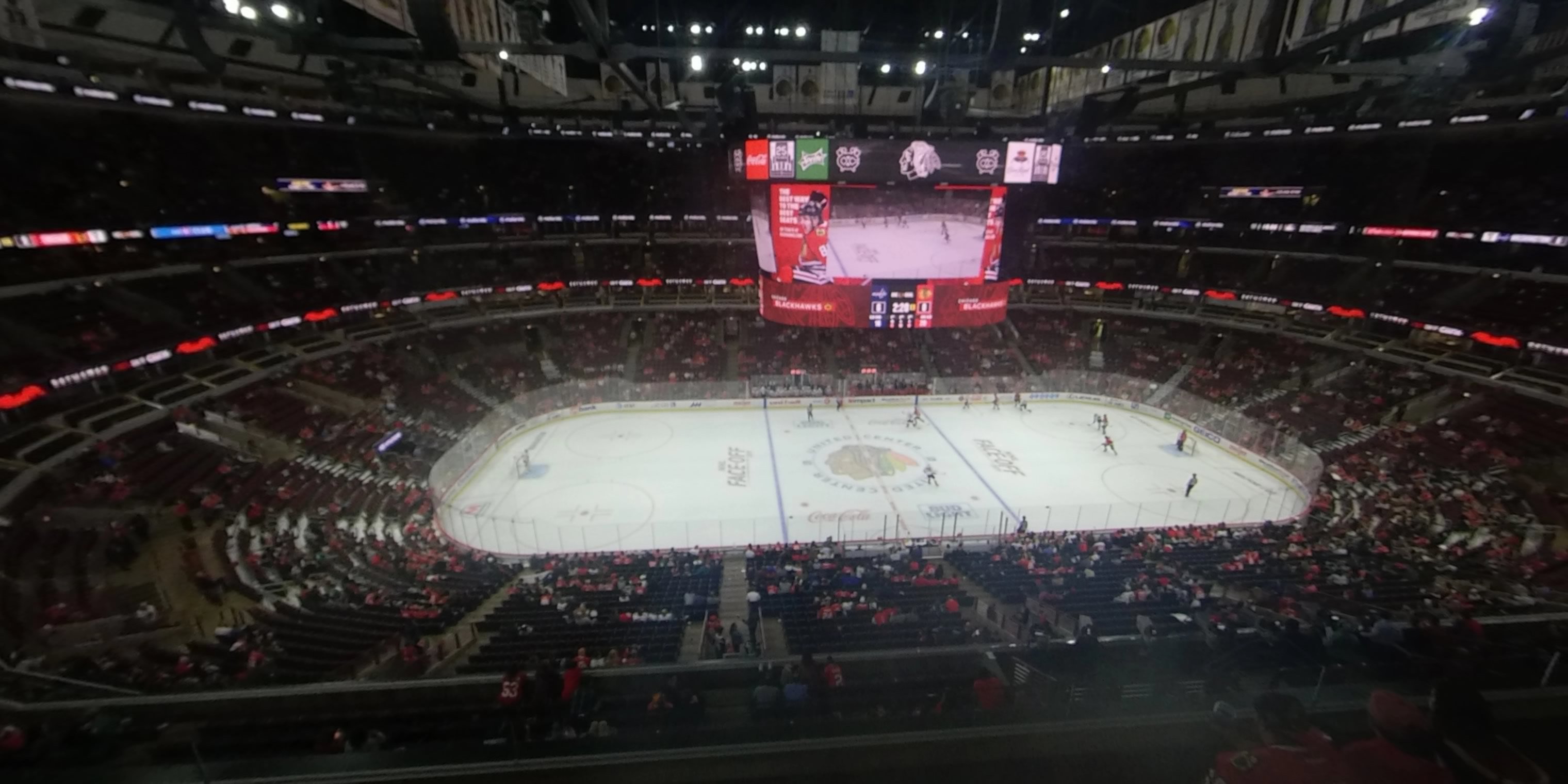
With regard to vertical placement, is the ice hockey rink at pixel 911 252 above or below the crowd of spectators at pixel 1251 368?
above

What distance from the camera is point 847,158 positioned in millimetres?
21391

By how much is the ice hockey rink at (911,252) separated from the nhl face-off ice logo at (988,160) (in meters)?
2.26

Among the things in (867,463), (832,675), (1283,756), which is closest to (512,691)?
(832,675)

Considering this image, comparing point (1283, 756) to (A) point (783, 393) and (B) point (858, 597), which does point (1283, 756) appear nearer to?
(B) point (858, 597)

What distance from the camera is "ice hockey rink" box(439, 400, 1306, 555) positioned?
19.8 metres

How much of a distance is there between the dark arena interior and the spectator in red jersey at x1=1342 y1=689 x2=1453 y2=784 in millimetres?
20

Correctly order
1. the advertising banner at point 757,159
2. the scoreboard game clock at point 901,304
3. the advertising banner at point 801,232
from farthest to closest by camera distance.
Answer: the scoreboard game clock at point 901,304 → the advertising banner at point 801,232 → the advertising banner at point 757,159

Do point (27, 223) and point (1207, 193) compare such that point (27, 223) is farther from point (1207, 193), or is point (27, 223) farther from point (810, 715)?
point (1207, 193)

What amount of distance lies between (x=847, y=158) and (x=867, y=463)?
1113 centimetres

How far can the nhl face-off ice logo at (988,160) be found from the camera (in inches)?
854

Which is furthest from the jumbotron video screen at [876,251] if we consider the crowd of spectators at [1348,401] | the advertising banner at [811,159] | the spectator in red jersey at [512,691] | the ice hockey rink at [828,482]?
the spectator in red jersey at [512,691]

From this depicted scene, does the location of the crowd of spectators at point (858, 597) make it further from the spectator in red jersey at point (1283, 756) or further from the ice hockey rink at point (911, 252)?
the ice hockey rink at point (911, 252)

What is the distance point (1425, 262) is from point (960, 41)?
25.0m

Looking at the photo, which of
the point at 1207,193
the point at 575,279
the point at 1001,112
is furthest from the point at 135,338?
the point at 1207,193
